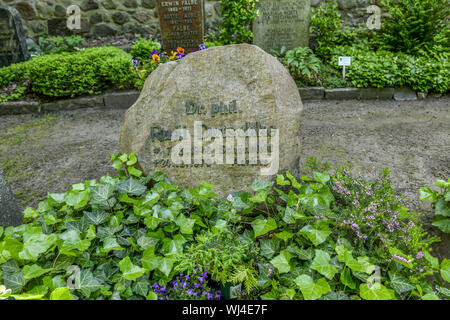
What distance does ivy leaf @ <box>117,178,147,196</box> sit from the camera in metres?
2.31

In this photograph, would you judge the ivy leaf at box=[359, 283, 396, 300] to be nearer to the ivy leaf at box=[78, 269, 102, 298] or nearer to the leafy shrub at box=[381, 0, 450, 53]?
the ivy leaf at box=[78, 269, 102, 298]

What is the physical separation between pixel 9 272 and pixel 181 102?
1.60 m

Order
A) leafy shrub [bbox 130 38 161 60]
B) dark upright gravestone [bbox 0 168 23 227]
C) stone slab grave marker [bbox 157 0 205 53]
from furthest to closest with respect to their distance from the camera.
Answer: leafy shrub [bbox 130 38 161 60] < stone slab grave marker [bbox 157 0 205 53] < dark upright gravestone [bbox 0 168 23 227]

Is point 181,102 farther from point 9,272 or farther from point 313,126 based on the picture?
point 313,126

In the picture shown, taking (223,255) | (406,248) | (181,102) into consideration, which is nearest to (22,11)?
(181,102)

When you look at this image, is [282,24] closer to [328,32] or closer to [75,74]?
[328,32]

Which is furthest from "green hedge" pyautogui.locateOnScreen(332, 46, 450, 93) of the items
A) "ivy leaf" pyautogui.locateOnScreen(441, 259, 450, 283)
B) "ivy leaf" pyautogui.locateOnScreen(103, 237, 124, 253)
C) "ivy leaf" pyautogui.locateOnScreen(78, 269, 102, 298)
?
"ivy leaf" pyautogui.locateOnScreen(78, 269, 102, 298)

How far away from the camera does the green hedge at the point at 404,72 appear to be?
17.6 ft

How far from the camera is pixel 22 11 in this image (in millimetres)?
7656

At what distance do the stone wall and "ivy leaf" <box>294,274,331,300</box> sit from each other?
23.1ft

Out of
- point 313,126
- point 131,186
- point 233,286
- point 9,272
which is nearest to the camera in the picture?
point 9,272

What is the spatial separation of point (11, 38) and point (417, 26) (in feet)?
25.4

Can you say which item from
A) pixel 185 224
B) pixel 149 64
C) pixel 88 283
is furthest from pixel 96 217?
pixel 149 64

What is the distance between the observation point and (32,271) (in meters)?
1.65
